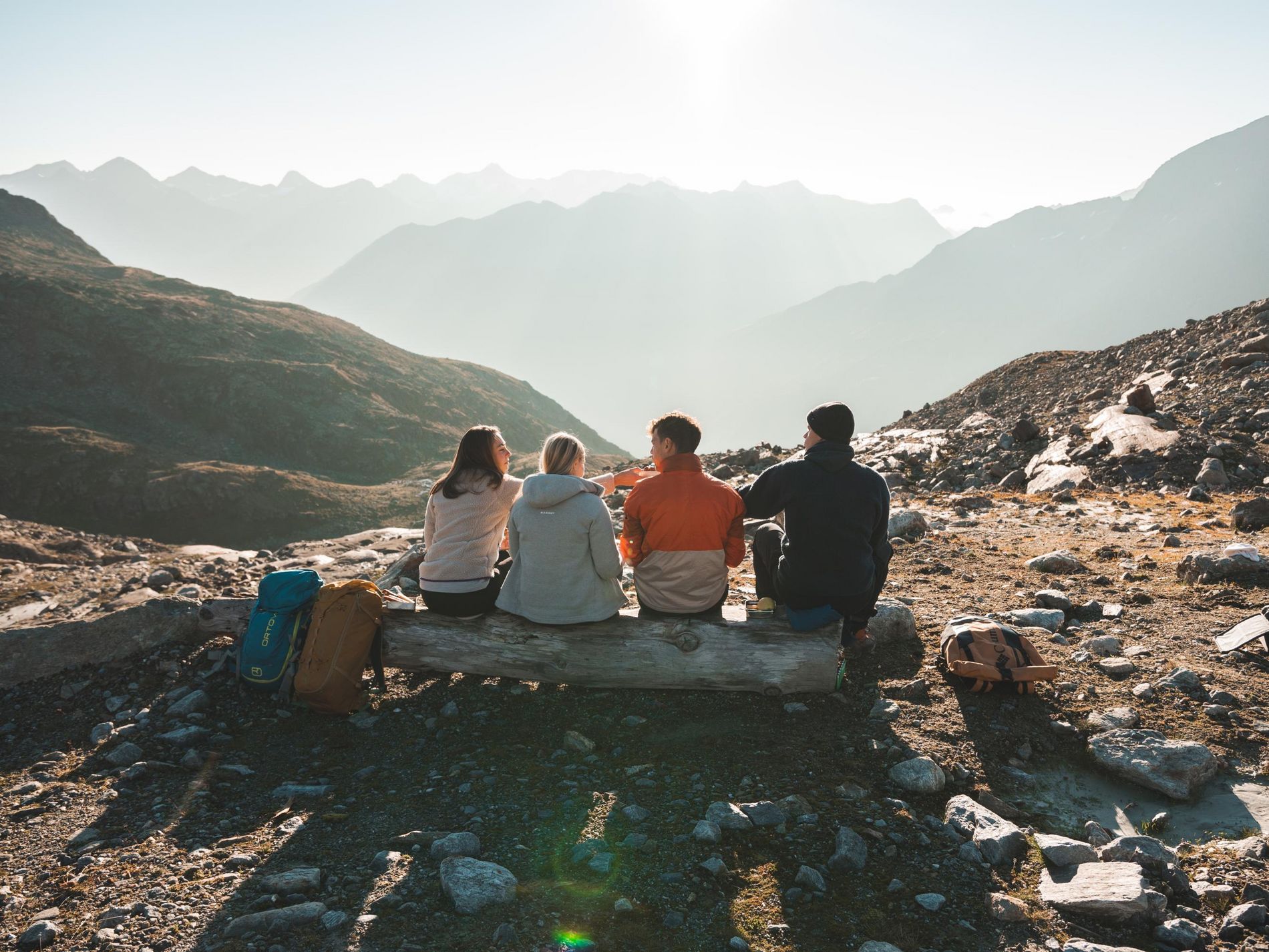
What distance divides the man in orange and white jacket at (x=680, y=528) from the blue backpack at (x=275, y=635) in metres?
3.46

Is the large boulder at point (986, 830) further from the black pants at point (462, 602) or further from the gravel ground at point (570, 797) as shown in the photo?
the black pants at point (462, 602)

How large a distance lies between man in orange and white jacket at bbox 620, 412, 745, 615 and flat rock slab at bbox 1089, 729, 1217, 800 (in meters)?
3.48

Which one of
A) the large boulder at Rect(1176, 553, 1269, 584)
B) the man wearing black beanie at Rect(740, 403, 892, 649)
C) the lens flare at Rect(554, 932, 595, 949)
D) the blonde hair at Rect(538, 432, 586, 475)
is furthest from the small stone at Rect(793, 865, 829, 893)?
the large boulder at Rect(1176, 553, 1269, 584)

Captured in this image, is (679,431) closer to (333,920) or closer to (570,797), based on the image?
(570,797)

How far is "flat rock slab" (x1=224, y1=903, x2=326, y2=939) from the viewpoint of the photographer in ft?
13.0

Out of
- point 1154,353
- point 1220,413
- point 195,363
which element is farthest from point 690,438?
point 195,363

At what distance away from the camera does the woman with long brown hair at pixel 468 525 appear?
7.27 metres

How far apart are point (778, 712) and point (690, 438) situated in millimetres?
2831

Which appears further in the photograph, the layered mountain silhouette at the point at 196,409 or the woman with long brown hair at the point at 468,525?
the layered mountain silhouette at the point at 196,409

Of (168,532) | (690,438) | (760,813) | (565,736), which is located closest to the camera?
(760,813)

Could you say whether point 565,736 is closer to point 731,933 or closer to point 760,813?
point 760,813

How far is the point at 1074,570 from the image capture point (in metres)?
10.3

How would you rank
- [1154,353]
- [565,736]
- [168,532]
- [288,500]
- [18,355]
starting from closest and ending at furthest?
1. [565,736]
2. [1154,353]
3. [168,532]
4. [288,500]
5. [18,355]

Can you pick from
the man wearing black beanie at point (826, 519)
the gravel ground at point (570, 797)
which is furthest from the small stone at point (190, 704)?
the man wearing black beanie at point (826, 519)
